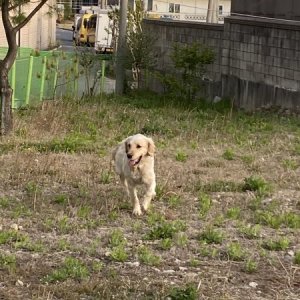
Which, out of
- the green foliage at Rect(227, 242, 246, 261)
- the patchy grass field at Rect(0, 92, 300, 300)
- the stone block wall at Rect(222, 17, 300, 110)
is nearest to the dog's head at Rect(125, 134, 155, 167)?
the patchy grass field at Rect(0, 92, 300, 300)

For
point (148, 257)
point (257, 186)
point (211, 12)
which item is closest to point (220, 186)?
point (257, 186)

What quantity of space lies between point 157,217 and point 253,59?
364 inches

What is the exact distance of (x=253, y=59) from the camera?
50.8ft

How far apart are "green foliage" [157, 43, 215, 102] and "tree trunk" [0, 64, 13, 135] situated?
18.2ft

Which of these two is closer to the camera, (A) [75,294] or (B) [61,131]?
(A) [75,294]

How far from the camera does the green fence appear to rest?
49.5ft

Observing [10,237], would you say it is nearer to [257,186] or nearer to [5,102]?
[257,186]

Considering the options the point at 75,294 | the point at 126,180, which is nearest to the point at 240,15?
the point at 126,180

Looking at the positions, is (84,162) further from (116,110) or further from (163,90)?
(163,90)

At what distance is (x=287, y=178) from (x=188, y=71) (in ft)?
25.9

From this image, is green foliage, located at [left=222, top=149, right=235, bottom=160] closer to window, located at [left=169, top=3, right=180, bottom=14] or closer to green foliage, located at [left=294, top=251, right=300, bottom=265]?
green foliage, located at [left=294, top=251, right=300, bottom=265]

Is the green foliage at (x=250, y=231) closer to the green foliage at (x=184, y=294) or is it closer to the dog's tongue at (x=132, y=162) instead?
the dog's tongue at (x=132, y=162)

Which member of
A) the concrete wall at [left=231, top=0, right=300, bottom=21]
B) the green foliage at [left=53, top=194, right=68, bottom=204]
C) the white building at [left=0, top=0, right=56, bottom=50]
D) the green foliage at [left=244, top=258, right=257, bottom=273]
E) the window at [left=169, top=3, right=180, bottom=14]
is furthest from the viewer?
the window at [left=169, top=3, right=180, bottom=14]

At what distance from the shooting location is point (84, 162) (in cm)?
924
